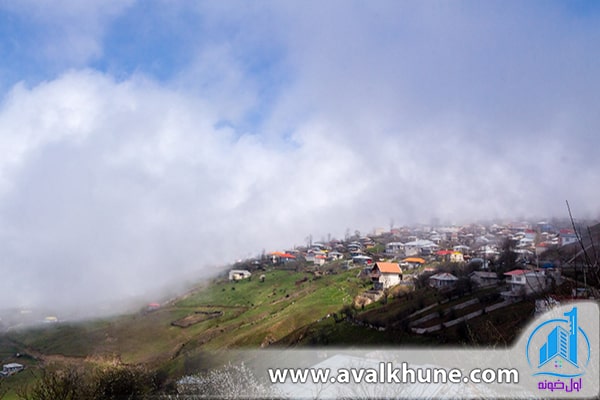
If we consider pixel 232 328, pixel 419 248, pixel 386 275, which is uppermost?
pixel 419 248

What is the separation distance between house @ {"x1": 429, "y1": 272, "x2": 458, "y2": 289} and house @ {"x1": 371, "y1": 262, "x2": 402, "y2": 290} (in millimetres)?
7464

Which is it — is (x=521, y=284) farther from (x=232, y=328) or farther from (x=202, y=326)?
(x=202, y=326)

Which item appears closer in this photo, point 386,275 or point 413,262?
point 386,275

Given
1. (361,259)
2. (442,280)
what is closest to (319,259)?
(361,259)

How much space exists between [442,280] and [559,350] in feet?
115

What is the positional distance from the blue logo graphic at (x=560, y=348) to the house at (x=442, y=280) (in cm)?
3224

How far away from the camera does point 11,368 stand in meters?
44.4

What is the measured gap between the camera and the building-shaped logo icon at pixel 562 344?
15.0 ft

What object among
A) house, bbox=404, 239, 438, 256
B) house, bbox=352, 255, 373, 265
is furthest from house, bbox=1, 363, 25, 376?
house, bbox=404, 239, 438, 256

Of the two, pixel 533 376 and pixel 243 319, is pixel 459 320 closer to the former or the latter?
pixel 533 376

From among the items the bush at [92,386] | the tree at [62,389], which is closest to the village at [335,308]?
the bush at [92,386]

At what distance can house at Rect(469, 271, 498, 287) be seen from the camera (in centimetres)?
3462

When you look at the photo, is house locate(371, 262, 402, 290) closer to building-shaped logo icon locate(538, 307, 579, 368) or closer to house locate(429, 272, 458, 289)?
house locate(429, 272, 458, 289)

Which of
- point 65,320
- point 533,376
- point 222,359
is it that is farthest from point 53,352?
point 533,376
